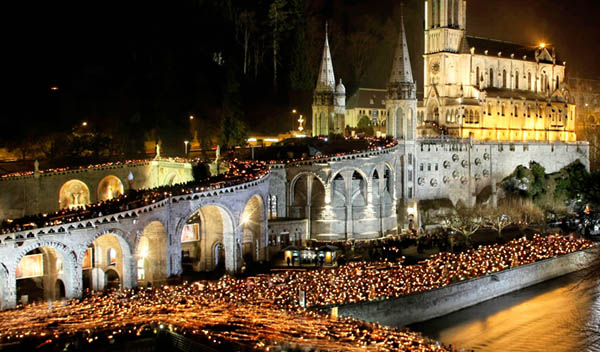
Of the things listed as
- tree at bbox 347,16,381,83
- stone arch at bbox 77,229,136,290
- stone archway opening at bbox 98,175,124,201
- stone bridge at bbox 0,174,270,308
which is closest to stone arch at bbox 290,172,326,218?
stone bridge at bbox 0,174,270,308

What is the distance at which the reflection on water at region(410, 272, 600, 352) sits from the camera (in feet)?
132

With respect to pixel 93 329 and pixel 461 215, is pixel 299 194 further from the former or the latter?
pixel 93 329

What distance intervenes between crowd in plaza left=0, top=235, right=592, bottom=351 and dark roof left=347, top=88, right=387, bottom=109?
166 ft

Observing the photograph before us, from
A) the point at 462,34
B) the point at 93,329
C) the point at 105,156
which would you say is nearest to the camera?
the point at 93,329

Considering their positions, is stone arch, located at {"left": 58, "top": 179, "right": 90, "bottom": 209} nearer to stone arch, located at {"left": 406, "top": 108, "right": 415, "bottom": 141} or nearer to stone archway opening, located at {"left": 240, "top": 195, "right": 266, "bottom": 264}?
stone archway opening, located at {"left": 240, "top": 195, "right": 266, "bottom": 264}

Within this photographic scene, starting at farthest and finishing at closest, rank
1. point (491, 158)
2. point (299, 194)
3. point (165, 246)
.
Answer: point (491, 158) → point (299, 194) → point (165, 246)

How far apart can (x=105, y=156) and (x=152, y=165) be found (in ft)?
24.2

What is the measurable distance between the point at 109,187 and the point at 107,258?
1117 inches

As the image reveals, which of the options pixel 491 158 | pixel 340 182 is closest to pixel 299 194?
pixel 340 182

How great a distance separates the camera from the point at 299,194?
63344 millimetres

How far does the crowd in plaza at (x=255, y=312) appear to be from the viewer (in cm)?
3123

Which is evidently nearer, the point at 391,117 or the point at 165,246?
the point at 165,246

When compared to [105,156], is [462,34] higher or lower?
higher

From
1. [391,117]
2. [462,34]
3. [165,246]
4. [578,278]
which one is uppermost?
[462,34]
